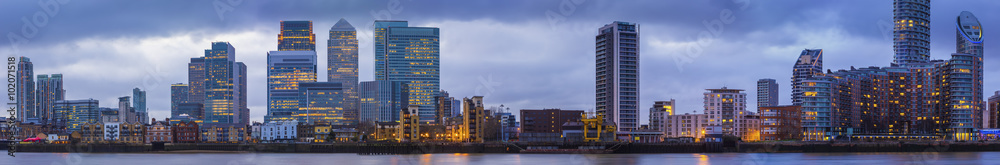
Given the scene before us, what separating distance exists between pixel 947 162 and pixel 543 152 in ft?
188

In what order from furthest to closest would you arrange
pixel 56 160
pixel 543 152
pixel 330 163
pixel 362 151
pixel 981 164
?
pixel 362 151
pixel 543 152
pixel 56 160
pixel 330 163
pixel 981 164

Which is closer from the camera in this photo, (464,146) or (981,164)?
(981,164)

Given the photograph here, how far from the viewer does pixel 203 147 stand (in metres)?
191

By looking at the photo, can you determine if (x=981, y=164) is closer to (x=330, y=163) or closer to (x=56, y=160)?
(x=330, y=163)

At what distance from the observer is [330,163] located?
128375mm

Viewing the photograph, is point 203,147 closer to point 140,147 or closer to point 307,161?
point 140,147

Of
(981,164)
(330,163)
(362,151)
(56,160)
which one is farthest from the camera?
(362,151)

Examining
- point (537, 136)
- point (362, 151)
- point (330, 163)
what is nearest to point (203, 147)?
point (362, 151)

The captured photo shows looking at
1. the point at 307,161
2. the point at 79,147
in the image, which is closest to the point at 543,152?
the point at 307,161

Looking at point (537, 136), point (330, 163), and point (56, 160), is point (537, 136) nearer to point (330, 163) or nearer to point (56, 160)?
point (330, 163)

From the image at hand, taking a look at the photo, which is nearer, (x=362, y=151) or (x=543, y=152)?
(x=543, y=152)

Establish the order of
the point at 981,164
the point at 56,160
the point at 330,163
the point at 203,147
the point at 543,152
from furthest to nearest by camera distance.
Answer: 1. the point at 203,147
2. the point at 543,152
3. the point at 56,160
4. the point at 330,163
5. the point at 981,164

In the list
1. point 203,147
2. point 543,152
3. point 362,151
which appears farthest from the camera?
point 203,147

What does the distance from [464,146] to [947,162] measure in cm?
7033
